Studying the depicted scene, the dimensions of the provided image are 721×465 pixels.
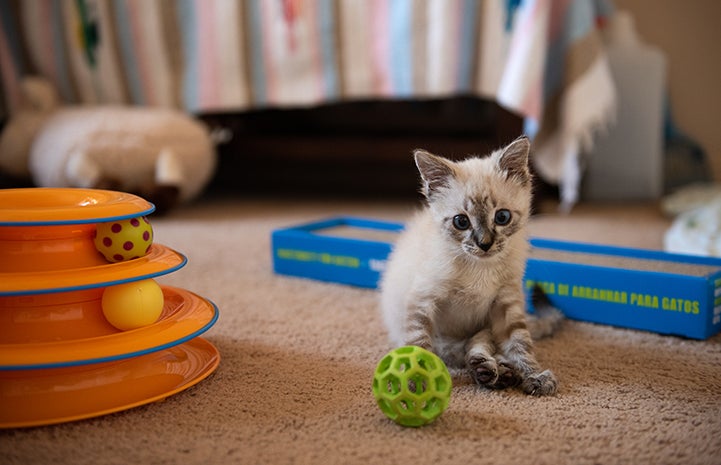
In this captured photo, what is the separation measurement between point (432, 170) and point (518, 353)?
0.33 metres

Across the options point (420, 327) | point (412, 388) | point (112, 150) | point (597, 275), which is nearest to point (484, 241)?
point (420, 327)

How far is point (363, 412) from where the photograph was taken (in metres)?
1.01

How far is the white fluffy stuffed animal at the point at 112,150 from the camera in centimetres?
245

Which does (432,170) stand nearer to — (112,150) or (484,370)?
(484,370)

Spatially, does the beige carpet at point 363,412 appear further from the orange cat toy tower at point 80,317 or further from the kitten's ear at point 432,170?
the kitten's ear at point 432,170

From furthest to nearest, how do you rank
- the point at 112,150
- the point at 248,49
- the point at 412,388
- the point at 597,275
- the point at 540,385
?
the point at 248,49 < the point at 112,150 < the point at 597,275 < the point at 540,385 < the point at 412,388

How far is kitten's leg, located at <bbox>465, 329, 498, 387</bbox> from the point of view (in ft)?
3.56

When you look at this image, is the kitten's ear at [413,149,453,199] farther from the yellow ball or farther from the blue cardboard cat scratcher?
the yellow ball

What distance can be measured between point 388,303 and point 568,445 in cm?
47

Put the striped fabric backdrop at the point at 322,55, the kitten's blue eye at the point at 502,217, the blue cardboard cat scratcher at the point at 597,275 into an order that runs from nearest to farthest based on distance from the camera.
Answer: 1. the kitten's blue eye at the point at 502,217
2. the blue cardboard cat scratcher at the point at 597,275
3. the striped fabric backdrop at the point at 322,55

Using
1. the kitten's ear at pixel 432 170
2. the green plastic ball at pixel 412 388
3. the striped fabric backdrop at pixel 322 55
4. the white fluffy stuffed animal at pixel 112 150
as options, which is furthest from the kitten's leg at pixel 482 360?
the white fluffy stuffed animal at pixel 112 150

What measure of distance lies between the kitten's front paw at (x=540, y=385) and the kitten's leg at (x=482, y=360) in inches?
2.0

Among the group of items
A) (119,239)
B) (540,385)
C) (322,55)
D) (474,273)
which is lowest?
(540,385)

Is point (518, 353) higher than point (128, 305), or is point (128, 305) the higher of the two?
point (128, 305)
